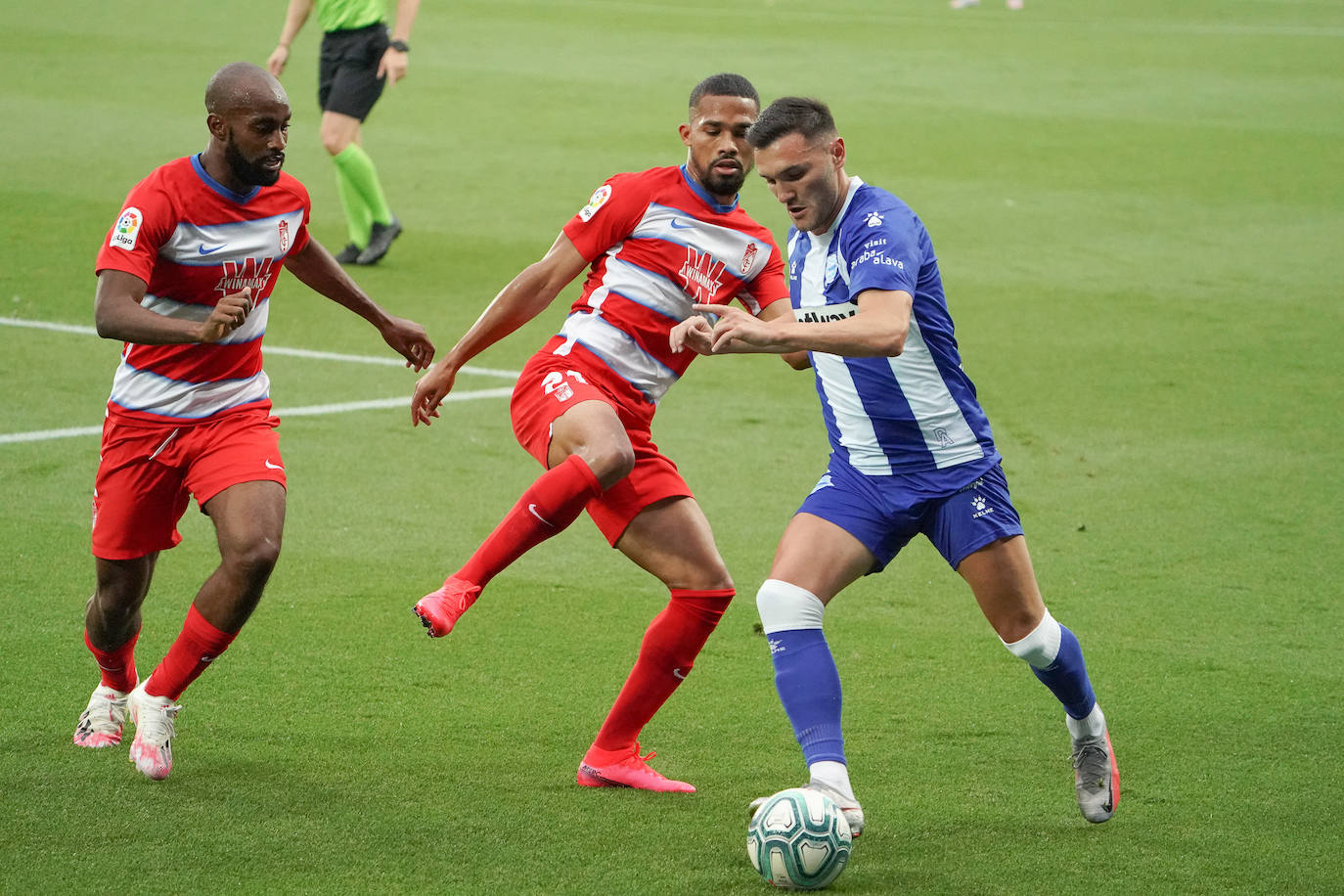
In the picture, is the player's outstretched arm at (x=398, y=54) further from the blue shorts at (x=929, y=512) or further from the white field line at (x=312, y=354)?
the blue shorts at (x=929, y=512)

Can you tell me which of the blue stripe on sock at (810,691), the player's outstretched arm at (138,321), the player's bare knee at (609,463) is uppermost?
the player's outstretched arm at (138,321)

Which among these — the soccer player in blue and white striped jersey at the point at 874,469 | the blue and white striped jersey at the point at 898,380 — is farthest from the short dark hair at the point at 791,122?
the blue and white striped jersey at the point at 898,380

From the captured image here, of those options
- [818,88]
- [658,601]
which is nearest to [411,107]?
[818,88]

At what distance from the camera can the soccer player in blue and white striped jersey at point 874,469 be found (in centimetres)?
456

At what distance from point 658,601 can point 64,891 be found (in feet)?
10.3

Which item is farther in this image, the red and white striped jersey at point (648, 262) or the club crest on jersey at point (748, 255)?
the club crest on jersey at point (748, 255)

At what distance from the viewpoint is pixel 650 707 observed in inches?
208

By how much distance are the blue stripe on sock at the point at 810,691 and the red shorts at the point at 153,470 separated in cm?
171

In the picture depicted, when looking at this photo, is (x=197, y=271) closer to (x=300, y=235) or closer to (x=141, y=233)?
(x=141, y=233)

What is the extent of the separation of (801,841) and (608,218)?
2.26 m

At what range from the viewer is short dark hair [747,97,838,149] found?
15.1 ft

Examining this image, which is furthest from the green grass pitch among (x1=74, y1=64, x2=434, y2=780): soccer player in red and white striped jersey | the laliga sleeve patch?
the laliga sleeve patch

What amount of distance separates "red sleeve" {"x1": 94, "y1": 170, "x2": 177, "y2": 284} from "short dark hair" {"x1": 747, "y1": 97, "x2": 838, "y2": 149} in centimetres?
180

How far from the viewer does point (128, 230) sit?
4.91 metres
